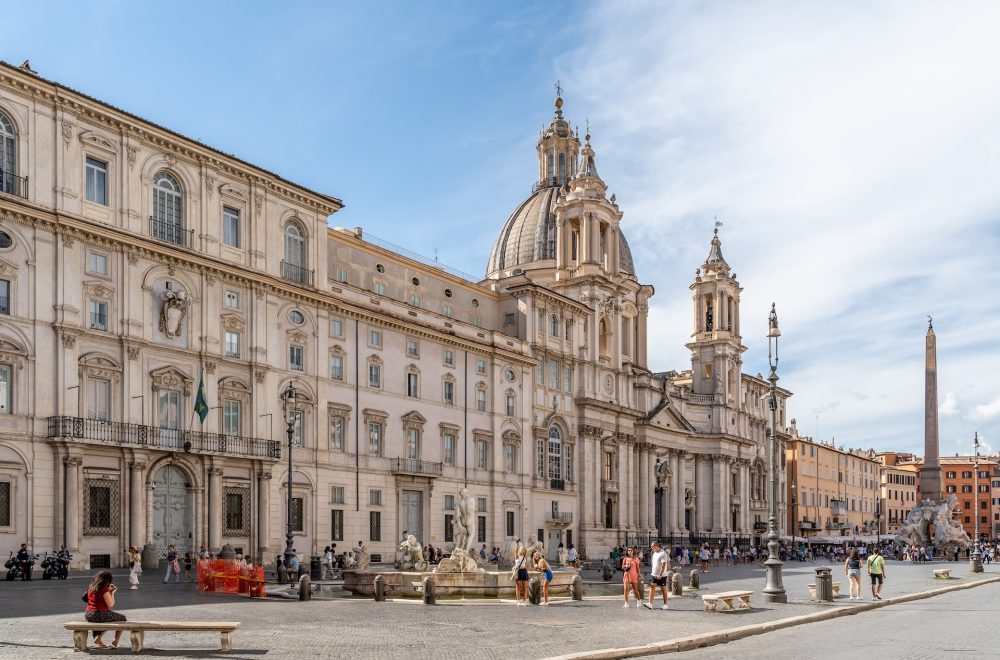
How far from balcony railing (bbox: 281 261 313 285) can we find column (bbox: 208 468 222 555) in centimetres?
961

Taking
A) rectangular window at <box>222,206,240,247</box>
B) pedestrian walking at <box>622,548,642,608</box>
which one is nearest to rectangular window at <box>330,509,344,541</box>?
rectangular window at <box>222,206,240,247</box>

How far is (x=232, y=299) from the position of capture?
46.6m

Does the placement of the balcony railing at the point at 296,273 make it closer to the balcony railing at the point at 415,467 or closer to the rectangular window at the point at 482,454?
the balcony railing at the point at 415,467

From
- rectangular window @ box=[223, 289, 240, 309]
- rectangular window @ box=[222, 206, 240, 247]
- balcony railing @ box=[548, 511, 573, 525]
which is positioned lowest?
balcony railing @ box=[548, 511, 573, 525]

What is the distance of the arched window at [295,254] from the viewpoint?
50.0 meters

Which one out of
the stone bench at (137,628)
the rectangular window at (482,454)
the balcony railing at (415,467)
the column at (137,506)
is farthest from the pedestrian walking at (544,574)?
the rectangular window at (482,454)

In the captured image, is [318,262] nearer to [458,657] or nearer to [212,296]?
[212,296]

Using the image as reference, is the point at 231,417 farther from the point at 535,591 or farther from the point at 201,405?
the point at 535,591

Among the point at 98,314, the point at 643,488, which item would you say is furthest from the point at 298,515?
the point at 643,488

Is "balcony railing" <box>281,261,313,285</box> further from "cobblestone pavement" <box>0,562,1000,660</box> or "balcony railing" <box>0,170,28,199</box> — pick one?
"cobblestone pavement" <box>0,562,1000,660</box>

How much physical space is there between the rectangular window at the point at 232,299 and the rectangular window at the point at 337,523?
10.2 m

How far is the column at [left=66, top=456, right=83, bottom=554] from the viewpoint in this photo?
38375mm

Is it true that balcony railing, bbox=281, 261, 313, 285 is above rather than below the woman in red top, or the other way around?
above

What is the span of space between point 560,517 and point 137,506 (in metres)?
33.1
